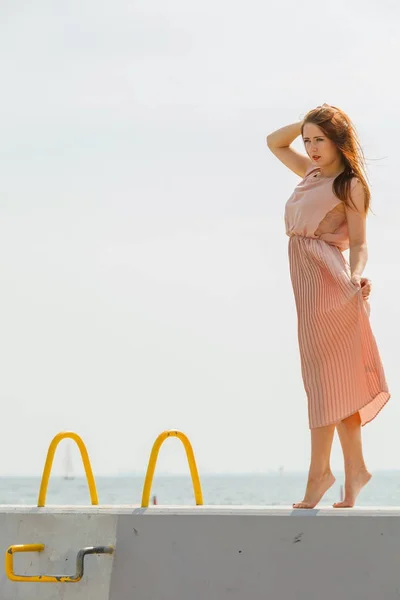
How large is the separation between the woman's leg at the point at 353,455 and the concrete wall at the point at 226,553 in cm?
47

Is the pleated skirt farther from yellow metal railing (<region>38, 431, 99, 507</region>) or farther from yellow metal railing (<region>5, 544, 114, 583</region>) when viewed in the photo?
yellow metal railing (<region>38, 431, 99, 507</region>)

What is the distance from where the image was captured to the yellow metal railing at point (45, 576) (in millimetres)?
6500

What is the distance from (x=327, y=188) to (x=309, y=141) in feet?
0.88

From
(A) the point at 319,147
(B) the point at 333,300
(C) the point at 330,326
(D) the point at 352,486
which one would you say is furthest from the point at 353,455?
(A) the point at 319,147

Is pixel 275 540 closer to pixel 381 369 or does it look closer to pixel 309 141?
pixel 381 369

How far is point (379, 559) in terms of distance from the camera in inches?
227

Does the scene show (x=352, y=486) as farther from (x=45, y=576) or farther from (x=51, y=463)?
(x=51, y=463)

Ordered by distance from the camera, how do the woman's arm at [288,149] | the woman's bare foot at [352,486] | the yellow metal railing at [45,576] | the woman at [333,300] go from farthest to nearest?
the woman's arm at [288,149]
the yellow metal railing at [45,576]
the woman at [333,300]
the woman's bare foot at [352,486]

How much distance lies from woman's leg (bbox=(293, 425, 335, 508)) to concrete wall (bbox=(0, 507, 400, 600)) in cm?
30

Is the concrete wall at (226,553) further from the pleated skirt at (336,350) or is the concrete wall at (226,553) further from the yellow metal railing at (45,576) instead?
the pleated skirt at (336,350)

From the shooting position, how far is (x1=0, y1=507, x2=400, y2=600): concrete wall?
5.80m

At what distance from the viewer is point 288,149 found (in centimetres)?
694

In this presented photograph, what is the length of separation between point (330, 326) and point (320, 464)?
2.29ft

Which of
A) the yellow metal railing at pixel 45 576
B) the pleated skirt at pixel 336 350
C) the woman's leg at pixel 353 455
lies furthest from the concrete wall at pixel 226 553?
the pleated skirt at pixel 336 350
